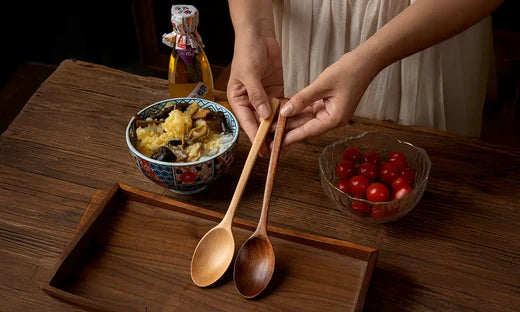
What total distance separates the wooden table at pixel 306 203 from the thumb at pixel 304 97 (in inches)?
7.6

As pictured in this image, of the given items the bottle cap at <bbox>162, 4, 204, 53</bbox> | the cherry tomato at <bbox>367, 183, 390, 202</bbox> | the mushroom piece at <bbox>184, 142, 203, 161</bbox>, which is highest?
the bottle cap at <bbox>162, 4, 204, 53</bbox>

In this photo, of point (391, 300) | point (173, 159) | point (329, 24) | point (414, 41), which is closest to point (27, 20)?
point (329, 24)

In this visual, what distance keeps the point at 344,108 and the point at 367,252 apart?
32cm

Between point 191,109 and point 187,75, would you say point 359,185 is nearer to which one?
point 191,109

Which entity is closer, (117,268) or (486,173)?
(117,268)

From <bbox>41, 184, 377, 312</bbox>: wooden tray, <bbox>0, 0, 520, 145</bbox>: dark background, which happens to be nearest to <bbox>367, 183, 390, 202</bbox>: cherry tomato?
<bbox>41, 184, 377, 312</bbox>: wooden tray

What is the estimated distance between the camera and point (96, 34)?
313 cm

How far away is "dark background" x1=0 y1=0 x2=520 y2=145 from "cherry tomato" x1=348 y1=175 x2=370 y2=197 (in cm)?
208

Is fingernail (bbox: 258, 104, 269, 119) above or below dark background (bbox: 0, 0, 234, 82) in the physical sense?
above

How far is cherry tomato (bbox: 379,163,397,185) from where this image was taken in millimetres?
1081

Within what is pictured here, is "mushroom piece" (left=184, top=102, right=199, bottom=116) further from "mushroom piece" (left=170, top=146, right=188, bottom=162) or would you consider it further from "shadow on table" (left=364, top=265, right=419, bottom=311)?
"shadow on table" (left=364, top=265, right=419, bottom=311)

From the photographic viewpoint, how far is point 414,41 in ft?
3.73

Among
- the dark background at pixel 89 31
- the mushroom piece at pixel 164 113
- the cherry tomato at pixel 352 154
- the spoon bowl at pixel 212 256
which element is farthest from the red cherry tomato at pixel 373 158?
the dark background at pixel 89 31

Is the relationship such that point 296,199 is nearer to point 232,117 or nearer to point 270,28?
point 232,117
